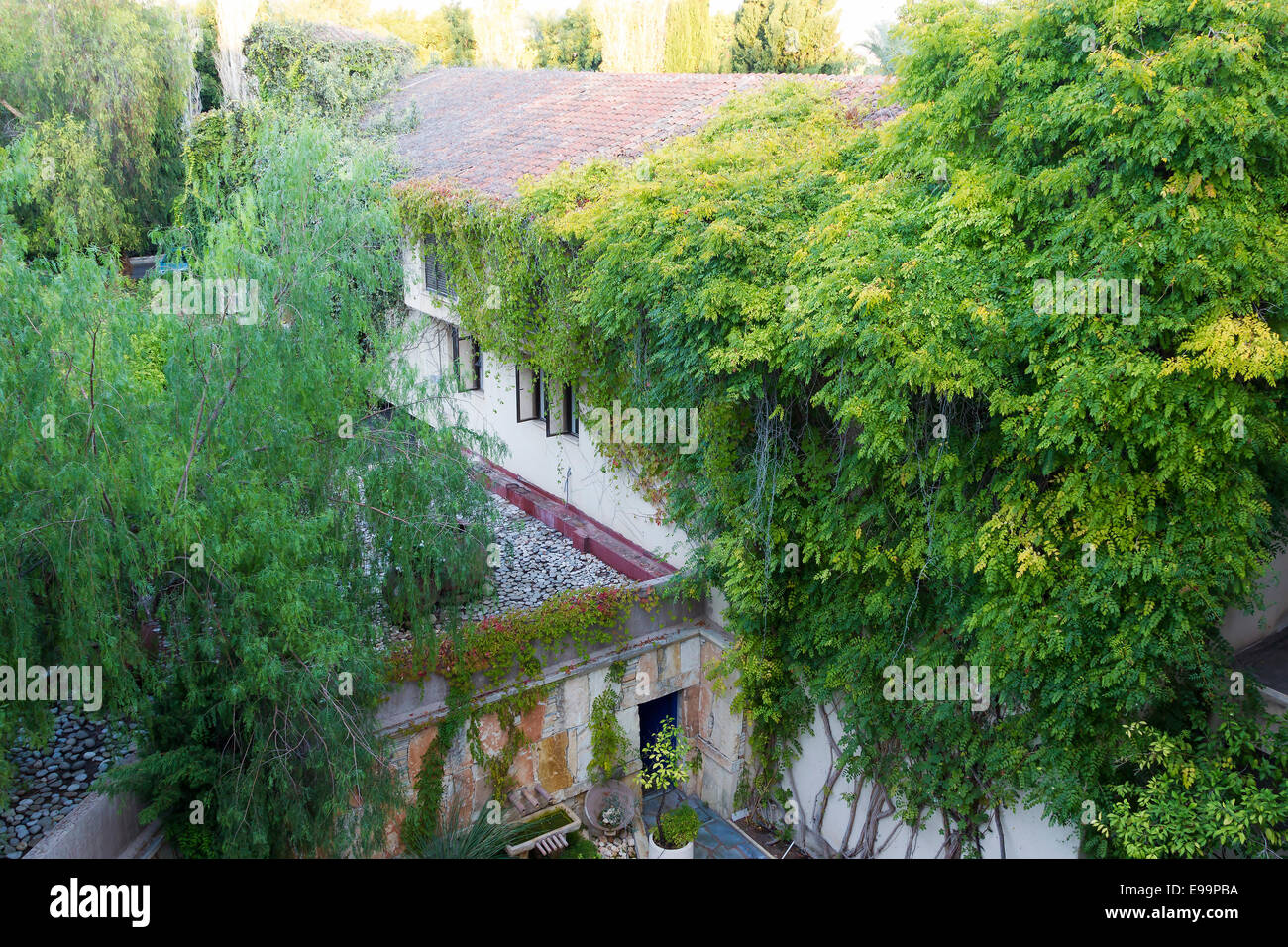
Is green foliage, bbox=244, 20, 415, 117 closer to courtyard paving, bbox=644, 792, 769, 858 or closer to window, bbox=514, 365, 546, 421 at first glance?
window, bbox=514, 365, 546, 421

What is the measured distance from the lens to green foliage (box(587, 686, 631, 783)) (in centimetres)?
1148

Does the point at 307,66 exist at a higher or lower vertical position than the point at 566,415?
higher

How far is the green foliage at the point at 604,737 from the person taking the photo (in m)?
11.5

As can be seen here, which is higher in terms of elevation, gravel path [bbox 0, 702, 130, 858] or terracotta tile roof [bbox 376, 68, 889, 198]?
terracotta tile roof [bbox 376, 68, 889, 198]

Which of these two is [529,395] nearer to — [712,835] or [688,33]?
[712,835]

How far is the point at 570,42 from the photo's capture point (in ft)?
142

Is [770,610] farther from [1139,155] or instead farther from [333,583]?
[1139,155]

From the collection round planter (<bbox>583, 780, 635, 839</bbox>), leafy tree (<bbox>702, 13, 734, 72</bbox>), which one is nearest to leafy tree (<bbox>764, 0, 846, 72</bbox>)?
leafy tree (<bbox>702, 13, 734, 72</bbox>)

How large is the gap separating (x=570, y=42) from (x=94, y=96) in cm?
2642

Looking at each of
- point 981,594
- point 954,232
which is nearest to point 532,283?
point 954,232

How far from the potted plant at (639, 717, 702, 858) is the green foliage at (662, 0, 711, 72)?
28.5 m

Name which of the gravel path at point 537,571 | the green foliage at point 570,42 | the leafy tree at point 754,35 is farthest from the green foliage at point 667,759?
the green foliage at point 570,42

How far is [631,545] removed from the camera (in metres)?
13.3

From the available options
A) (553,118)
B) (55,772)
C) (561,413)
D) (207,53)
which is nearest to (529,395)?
(561,413)
